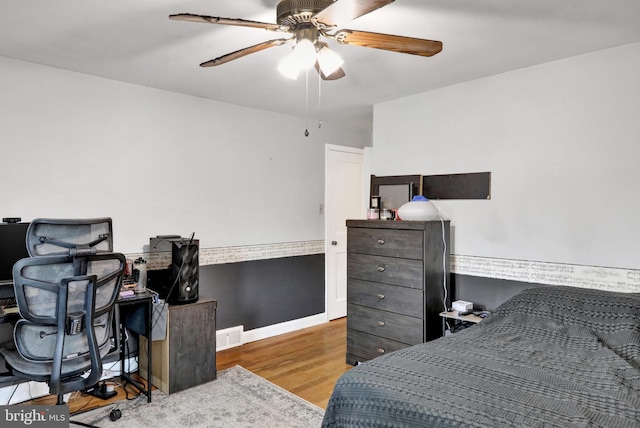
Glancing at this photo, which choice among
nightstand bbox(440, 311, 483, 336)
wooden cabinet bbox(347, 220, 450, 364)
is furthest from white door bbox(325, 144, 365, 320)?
nightstand bbox(440, 311, 483, 336)

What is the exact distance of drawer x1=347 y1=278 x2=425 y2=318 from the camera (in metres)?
3.06

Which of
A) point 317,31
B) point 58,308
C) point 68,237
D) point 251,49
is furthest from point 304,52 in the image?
point 58,308

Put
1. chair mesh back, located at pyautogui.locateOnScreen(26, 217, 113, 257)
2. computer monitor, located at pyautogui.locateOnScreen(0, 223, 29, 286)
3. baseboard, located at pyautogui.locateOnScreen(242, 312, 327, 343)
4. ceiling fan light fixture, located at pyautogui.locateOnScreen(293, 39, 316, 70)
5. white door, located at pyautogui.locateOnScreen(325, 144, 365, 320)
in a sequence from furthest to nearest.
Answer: white door, located at pyautogui.locateOnScreen(325, 144, 365, 320) < baseboard, located at pyautogui.locateOnScreen(242, 312, 327, 343) < computer monitor, located at pyautogui.locateOnScreen(0, 223, 29, 286) < chair mesh back, located at pyautogui.locateOnScreen(26, 217, 113, 257) < ceiling fan light fixture, located at pyautogui.locateOnScreen(293, 39, 316, 70)

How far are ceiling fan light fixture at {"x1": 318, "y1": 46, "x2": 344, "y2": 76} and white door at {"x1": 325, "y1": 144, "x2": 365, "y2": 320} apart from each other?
2.75 m

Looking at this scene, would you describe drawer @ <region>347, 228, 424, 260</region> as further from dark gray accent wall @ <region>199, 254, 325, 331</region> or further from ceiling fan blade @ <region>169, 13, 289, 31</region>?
ceiling fan blade @ <region>169, 13, 289, 31</region>

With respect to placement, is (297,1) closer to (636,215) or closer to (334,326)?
(636,215)

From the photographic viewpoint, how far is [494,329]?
2.29 metres

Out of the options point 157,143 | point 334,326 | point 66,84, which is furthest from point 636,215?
point 66,84

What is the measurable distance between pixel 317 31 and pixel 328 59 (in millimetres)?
158

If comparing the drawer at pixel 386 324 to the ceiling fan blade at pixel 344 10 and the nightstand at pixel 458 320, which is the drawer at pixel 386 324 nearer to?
the nightstand at pixel 458 320

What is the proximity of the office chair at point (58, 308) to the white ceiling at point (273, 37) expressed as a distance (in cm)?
113

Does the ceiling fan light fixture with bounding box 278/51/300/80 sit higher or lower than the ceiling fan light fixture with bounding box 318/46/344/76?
lower

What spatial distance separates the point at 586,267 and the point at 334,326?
2717mm

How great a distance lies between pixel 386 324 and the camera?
3229mm
